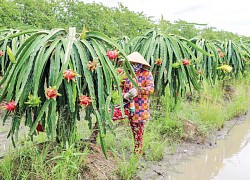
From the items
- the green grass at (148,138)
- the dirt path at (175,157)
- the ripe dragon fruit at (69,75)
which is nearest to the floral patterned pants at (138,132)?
the green grass at (148,138)

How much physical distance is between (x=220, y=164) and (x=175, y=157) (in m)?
0.68

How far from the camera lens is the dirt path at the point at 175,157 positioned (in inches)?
178

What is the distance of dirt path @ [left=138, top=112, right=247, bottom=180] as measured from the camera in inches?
178

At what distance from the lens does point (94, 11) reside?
8.83 meters

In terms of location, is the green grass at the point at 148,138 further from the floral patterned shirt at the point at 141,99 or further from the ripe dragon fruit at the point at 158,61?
the ripe dragon fruit at the point at 158,61

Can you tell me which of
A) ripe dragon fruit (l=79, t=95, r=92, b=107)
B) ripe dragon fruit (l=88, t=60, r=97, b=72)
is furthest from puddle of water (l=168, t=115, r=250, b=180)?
ripe dragon fruit (l=88, t=60, r=97, b=72)

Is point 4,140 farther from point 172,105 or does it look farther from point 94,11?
point 94,11

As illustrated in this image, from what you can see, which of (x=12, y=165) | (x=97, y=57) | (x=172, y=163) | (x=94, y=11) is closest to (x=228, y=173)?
(x=172, y=163)

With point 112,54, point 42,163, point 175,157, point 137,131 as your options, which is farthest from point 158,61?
point 42,163

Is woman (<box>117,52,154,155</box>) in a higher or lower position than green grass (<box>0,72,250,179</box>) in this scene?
higher

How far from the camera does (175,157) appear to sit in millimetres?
5254

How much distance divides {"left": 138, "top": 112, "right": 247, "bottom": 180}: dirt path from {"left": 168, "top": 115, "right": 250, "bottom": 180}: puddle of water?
87 mm

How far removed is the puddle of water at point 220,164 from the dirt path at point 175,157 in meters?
0.09

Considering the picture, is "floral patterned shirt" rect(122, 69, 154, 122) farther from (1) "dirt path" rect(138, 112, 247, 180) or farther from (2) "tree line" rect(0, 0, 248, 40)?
(2) "tree line" rect(0, 0, 248, 40)
